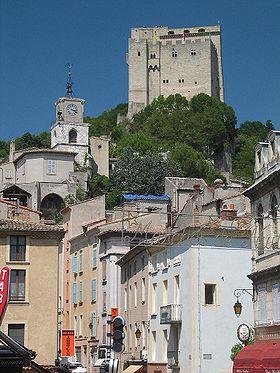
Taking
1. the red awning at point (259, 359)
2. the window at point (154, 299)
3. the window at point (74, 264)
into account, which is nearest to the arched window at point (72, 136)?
the window at point (74, 264)

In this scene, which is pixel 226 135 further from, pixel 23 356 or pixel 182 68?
pixel 23 356

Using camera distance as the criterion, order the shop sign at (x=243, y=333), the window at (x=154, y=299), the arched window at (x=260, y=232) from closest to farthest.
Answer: the arched window at (x=260, y=232), the shop sign at (x=243, y=333), the window at (x=154, y=299)

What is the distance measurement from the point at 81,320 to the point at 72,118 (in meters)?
69.6

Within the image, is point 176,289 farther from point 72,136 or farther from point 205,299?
point 72,136

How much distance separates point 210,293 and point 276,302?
9.15 metres

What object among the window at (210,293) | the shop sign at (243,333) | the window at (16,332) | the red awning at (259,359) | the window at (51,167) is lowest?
the red awning at (259,359)

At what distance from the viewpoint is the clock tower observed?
12194 centimetres

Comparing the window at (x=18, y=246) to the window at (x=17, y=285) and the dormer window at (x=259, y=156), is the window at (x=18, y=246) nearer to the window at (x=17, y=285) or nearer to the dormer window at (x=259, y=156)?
the window at (x=17, y=285)

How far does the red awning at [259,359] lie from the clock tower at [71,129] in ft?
288

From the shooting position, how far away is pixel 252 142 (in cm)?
15638

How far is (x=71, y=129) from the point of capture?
408 feet

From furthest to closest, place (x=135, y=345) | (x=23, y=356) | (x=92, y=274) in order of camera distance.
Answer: (x=92, y=274), (x=135, y=345), (x=23, y=356)

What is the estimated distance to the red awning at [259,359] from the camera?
2784cm

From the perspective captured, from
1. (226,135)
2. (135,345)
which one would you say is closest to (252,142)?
(226,135)
